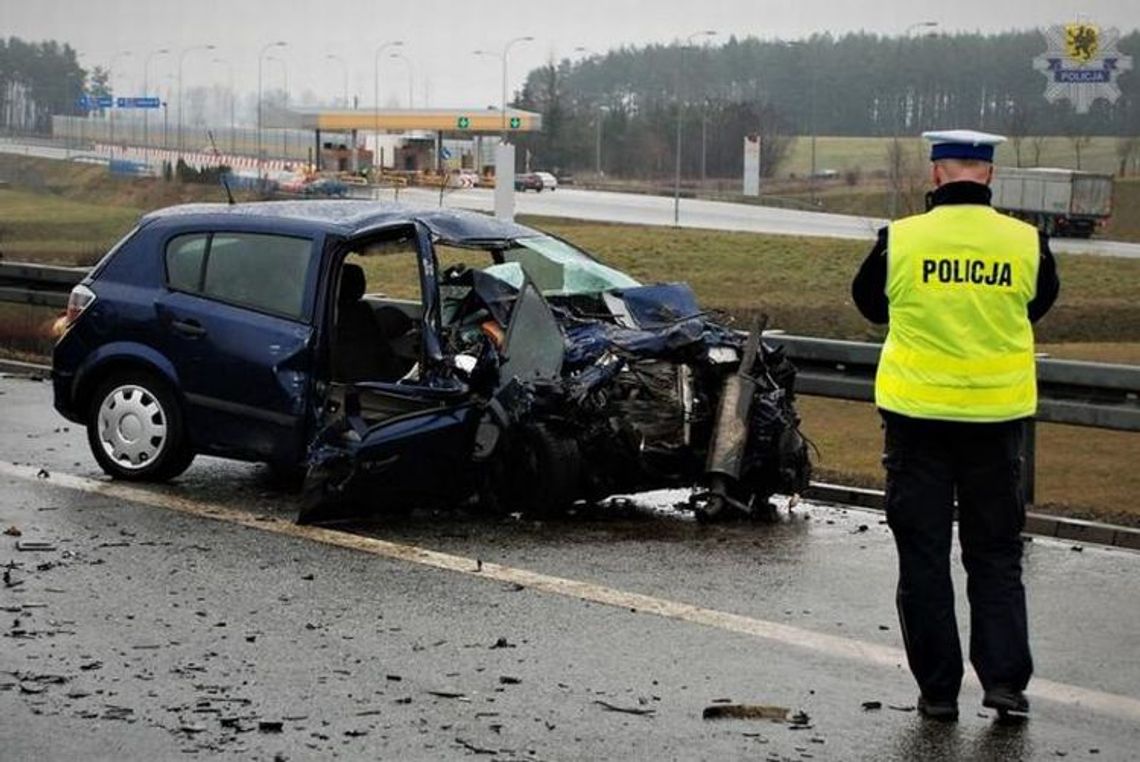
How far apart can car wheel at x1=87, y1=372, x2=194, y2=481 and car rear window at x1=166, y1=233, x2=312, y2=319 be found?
59 cm

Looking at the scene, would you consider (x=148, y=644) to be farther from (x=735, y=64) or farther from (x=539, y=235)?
(x=735, y=64)

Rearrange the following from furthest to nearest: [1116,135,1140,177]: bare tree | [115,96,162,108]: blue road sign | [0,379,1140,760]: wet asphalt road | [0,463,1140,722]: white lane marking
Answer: [115,96,162,108]: blue road sign → [1116,135,1140,177]: bare tree → [0,463,1140,722]: white lane marking → [0,379,1140,760]: wet asphalt road

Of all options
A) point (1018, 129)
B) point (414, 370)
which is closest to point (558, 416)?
point (414, 370)

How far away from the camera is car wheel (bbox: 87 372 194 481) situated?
11398mm

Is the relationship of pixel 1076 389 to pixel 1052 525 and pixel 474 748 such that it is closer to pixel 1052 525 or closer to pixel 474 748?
pixel 1052 525

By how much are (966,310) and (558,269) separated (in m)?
5.02

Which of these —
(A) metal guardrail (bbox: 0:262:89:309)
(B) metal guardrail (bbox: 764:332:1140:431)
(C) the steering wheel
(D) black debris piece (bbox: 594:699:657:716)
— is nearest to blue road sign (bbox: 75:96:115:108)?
(A) metal guardrail (bbox: 0:262:89:309)

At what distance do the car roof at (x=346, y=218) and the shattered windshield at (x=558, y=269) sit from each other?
109mm

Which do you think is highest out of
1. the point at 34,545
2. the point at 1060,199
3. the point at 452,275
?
the point at 452,275

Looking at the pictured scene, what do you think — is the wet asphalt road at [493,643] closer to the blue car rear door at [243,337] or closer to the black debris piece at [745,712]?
the black debris piece at [745,712]

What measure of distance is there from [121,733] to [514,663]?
1.56m

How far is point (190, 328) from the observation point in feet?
37.3

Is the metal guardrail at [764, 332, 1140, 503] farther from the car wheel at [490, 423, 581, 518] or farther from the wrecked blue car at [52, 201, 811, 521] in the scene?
the car wheel at [490, 423, 581, 518]

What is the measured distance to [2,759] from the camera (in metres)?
6.12
